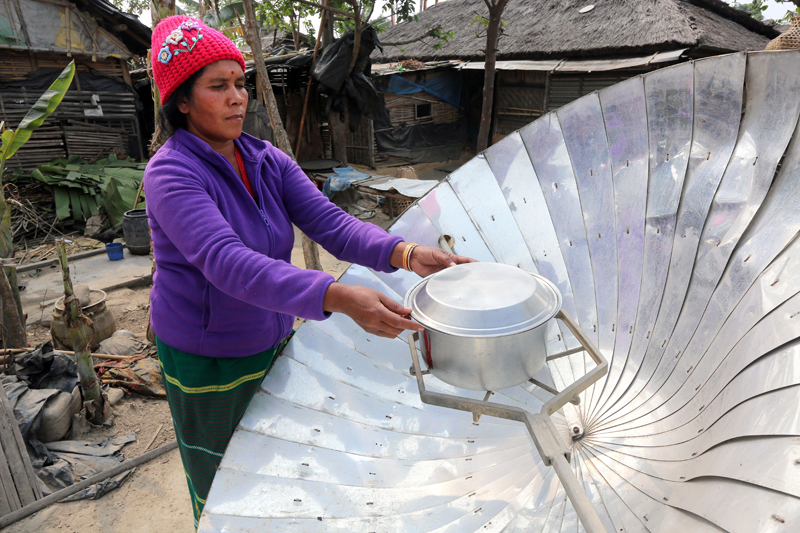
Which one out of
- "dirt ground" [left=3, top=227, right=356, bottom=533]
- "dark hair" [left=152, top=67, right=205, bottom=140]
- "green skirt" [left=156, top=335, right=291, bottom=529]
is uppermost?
"dark hair" [left=152, top=67, right=205, bottom=140]

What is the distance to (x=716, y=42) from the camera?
28.5 ft

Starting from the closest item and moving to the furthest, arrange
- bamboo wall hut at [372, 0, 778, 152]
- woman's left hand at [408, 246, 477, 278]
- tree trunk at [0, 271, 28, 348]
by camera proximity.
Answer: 1. woman's left hand at [408, 246, 477, 278]
2. tree trunk at [0, 271, 28, 348]
3. bamboo wall hut at [372, 0, 778, 152]

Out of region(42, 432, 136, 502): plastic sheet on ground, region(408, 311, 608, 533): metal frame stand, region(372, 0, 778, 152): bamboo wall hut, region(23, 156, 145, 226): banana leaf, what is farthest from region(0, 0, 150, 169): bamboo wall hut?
region(408, 311, 608, 533): metal frame stand

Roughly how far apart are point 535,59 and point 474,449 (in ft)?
34.8

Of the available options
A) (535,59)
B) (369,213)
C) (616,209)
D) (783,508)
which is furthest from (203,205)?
(535,59)

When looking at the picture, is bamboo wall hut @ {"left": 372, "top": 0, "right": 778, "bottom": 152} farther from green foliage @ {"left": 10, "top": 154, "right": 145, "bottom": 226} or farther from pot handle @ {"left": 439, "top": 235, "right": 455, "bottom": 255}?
pot handle @ {"left": 439, "top": 235, "right": 455, "bottom": 255}

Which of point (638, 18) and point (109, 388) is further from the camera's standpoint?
point (638, 18)

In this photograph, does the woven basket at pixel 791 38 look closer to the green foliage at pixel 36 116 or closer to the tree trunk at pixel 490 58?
the green foliage at pixel 36 116

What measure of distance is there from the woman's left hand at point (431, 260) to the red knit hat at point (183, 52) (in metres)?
0.74

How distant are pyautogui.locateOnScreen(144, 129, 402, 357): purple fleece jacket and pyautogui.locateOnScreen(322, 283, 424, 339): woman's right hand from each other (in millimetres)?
30

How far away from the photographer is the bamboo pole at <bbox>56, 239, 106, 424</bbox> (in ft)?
10.6

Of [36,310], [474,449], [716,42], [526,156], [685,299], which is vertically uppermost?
[716,42]

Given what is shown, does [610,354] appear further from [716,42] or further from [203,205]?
[716,42]

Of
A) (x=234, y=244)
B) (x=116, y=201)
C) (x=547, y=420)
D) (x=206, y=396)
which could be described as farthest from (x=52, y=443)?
(x=116, y=201)
